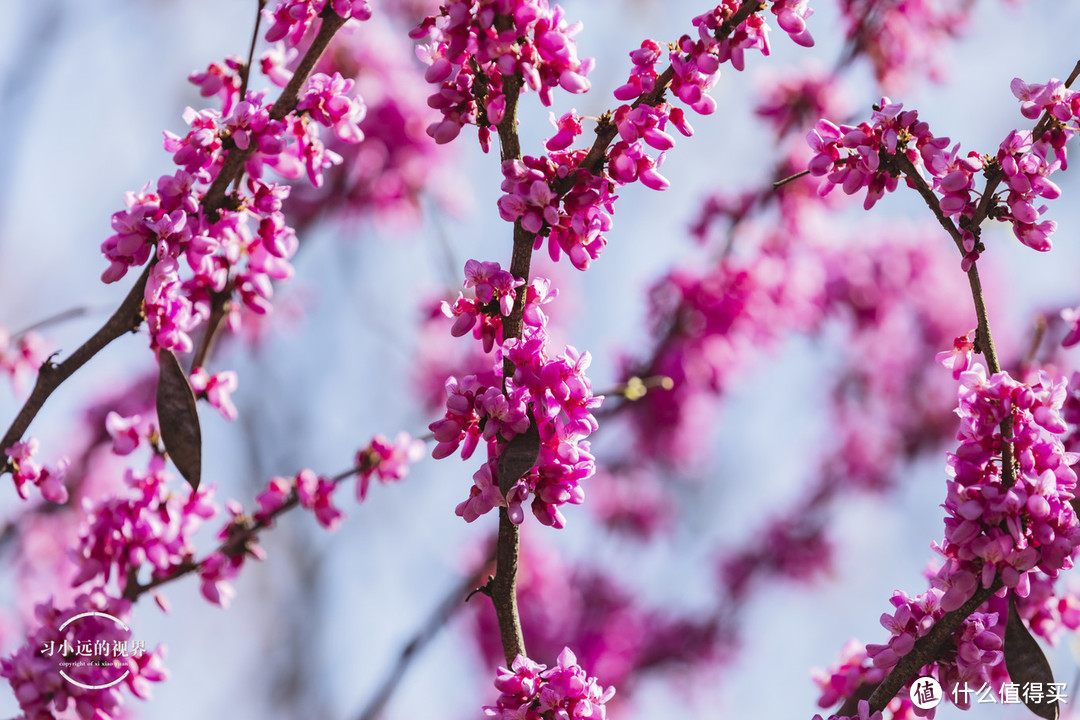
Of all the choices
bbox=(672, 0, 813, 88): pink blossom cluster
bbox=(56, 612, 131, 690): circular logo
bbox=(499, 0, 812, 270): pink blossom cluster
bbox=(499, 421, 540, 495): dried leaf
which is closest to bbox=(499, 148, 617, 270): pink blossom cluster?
bbox=(499, 0, 812, 270): pink blossom cluster

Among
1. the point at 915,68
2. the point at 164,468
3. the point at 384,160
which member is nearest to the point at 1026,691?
the point at 164,468

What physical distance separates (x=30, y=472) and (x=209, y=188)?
1.93 ft

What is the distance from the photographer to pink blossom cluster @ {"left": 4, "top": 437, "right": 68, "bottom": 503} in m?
→ 1.61

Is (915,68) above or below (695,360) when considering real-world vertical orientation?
above

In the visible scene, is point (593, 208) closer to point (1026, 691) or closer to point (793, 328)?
point (1026, 691)

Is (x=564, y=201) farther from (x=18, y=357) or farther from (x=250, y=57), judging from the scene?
(x=18, y=357)

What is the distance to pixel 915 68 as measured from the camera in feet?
12.8

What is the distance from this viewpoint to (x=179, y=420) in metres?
1.62

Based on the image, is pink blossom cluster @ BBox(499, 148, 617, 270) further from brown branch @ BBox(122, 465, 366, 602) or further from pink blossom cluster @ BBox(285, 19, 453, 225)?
pink blossom cluster @ BBox(285, 19, 453, 225)

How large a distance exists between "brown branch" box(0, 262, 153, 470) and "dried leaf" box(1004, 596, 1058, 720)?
148cm

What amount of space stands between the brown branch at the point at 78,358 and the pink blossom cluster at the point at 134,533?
1.08 feet

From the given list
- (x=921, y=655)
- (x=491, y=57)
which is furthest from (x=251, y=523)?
(x=921, y=655)

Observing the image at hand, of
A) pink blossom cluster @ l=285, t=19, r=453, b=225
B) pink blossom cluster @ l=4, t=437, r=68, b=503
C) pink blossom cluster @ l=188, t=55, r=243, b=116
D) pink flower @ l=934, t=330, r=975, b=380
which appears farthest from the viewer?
pink blossom cluster @ l=285, t=19, r=453, b=225

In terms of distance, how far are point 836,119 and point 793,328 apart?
930 millimetres
